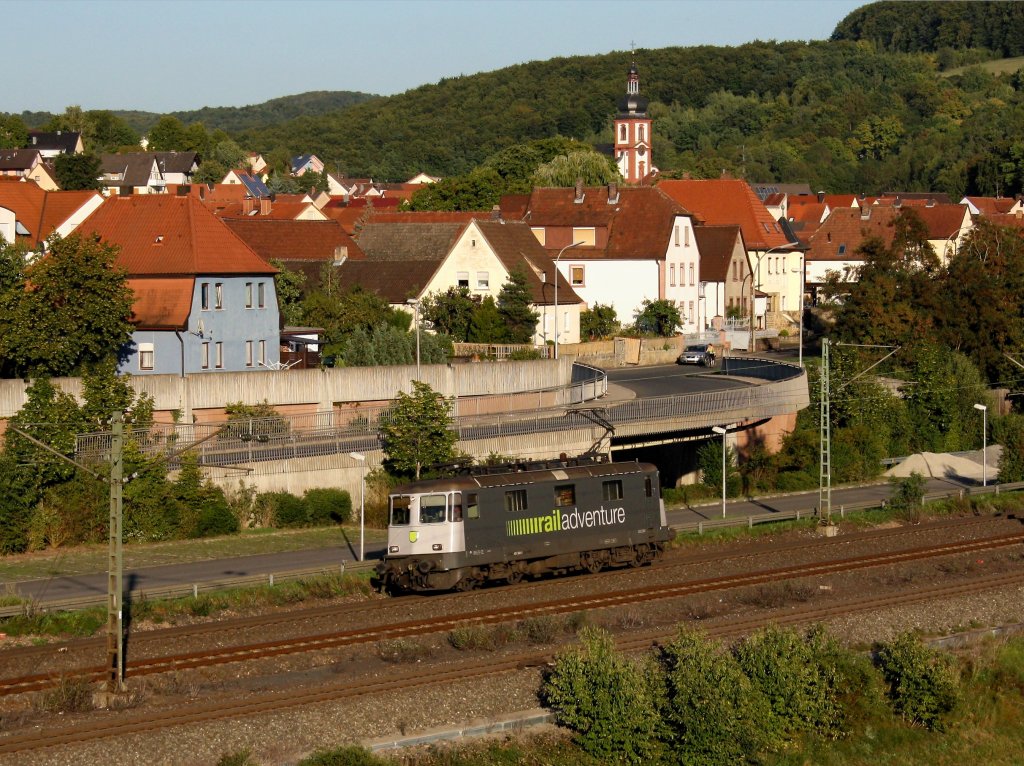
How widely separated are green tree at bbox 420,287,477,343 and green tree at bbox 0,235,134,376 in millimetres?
21440

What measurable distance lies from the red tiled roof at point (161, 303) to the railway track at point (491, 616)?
2240 centimetres

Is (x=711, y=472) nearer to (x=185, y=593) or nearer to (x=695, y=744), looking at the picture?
(x=185, y=593)

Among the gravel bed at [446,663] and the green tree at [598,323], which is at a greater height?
the green tree at [598,323]

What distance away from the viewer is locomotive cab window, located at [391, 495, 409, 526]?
31969 millimetres

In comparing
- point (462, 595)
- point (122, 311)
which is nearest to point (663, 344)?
point (122, 311)

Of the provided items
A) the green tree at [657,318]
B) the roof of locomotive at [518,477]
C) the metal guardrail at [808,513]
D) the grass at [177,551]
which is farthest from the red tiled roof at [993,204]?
the roof of locomotive at [518,477]

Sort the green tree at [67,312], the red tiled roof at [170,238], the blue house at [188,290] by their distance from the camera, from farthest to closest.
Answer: the red tiled roof at [170,238] → the blue house at [188,290] → the green tree at [67,312]

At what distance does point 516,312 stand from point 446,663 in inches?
1543

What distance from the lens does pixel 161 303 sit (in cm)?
5019

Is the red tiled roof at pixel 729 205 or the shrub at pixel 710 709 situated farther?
the red tiled roof at pixel 729 205

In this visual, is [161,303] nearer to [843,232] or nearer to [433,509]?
[433,509]

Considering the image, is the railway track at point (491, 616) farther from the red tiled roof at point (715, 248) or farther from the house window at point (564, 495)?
the red tiled roof at point (715, 248)

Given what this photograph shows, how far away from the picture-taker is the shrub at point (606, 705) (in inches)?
906

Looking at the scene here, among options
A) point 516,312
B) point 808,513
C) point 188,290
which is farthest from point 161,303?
point 808,513
